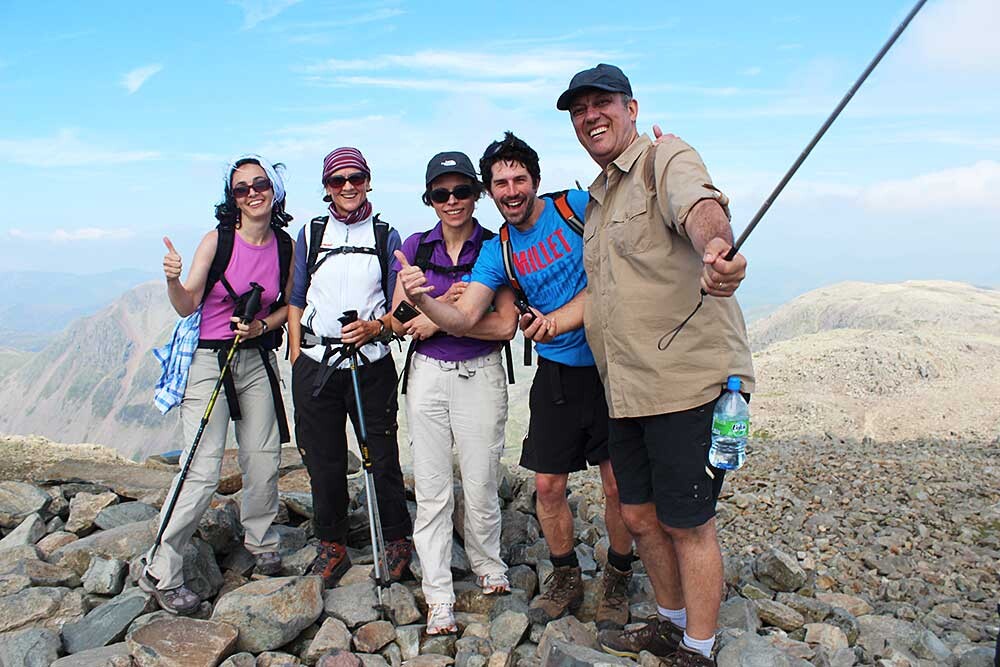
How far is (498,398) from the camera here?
19.7 ft

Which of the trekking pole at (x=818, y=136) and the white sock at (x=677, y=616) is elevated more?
the trekking pole at (x=818, y=136)

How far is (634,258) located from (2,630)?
5.72 meters

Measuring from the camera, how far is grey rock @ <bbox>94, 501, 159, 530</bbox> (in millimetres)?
7902

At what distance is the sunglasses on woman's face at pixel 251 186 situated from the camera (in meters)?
6.22

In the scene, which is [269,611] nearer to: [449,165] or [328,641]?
[328,641]

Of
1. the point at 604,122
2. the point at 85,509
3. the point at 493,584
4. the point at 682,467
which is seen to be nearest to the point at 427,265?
the point at 604,122

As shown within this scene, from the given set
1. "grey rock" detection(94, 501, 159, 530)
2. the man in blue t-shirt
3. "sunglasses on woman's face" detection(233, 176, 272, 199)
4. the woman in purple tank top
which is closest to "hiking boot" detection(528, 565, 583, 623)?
the man in blue t-shirt

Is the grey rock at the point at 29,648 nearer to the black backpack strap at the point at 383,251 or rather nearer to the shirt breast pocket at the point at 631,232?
the black backpack strap at the point at 383,251

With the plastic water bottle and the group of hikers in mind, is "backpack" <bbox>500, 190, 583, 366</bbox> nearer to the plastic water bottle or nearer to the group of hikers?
the group of hikers

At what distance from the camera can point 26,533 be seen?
764cm

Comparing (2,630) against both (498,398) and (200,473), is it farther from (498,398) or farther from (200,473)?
(498,398)

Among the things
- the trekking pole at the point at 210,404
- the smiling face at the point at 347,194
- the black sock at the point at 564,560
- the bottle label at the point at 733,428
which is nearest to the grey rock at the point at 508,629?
the black sock at the point at 564,560

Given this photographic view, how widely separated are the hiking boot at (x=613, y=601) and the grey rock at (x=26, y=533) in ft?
18.8

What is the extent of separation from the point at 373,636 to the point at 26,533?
4329mm
